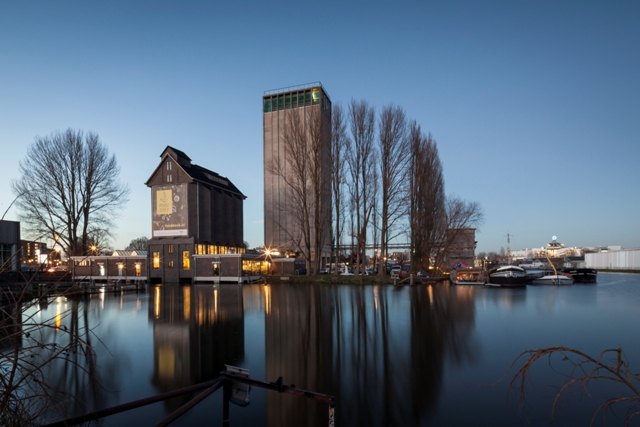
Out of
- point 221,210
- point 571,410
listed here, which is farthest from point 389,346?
point 221,210

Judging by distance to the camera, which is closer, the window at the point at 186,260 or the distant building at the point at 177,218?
the window at the point at 186,260

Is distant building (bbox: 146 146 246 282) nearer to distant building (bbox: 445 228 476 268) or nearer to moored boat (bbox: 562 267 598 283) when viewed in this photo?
distant building (bbox: 445 228 476 268)

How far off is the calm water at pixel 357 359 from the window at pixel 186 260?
79.0 ft

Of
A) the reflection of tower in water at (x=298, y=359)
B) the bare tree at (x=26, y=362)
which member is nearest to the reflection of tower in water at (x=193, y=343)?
the reflection of tower in water at (x=298, y=359)

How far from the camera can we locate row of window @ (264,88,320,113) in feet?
200

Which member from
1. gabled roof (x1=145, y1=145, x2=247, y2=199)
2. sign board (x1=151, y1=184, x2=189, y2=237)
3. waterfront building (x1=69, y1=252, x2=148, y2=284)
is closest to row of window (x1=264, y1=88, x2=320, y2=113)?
gabled roof (x1=145, y1=145, x2=247, y2=199)

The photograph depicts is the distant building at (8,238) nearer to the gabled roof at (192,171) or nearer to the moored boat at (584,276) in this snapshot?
the gabled roof at (192,171)

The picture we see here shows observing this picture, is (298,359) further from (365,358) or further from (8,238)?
(8,238)

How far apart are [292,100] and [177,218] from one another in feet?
97.9

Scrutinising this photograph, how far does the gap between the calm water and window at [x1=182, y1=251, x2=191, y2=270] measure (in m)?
24.1

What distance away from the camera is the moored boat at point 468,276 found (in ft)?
102

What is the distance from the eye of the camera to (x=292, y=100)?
204 feet

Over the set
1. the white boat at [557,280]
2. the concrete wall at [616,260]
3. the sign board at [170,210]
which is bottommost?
the concrete wall at [616,260]

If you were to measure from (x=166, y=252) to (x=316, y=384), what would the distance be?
3748 cm
